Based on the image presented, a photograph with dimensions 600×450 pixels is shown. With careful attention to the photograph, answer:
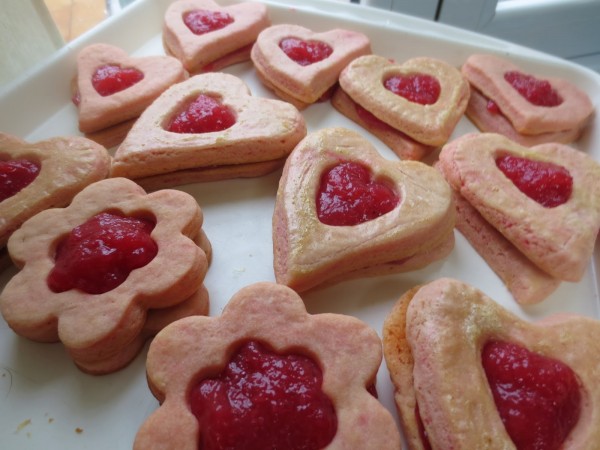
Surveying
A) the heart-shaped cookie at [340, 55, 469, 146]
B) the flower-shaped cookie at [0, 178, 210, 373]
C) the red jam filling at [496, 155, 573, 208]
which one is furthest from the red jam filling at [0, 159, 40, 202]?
the red jam filling at [496, 155, 573, 208]

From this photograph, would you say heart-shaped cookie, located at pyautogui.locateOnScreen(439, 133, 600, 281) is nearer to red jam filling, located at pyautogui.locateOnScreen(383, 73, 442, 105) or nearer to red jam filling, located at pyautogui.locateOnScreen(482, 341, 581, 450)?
red jam filling, located at pyautogui.locateOnScreen(383, 73, 442, 105)

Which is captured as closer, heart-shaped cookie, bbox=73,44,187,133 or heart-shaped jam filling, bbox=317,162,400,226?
heart-shaped jam filling, bbox=317,162,400,226

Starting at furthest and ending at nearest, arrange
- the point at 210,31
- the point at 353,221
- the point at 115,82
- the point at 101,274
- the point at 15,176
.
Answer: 1. the point at 210,31
2. the point at 115,82
3. the point at 15,176
4. the point at 353,221
5. the point at 101,274

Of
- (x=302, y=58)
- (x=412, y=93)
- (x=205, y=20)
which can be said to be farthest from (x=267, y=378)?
(x=205, y=20)

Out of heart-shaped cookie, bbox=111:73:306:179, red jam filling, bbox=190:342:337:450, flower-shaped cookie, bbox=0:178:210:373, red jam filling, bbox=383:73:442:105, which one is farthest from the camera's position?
red jam filling, bbox=383:73:442:105

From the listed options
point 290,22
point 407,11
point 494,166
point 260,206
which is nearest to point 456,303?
point 494,166

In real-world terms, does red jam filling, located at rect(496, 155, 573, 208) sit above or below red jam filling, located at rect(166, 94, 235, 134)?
below

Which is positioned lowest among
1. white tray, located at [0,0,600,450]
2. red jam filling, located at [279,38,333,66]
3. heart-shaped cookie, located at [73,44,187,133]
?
white tray, located at [0,0,600,450]

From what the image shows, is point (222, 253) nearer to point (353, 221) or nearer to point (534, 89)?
point (353, 221)
